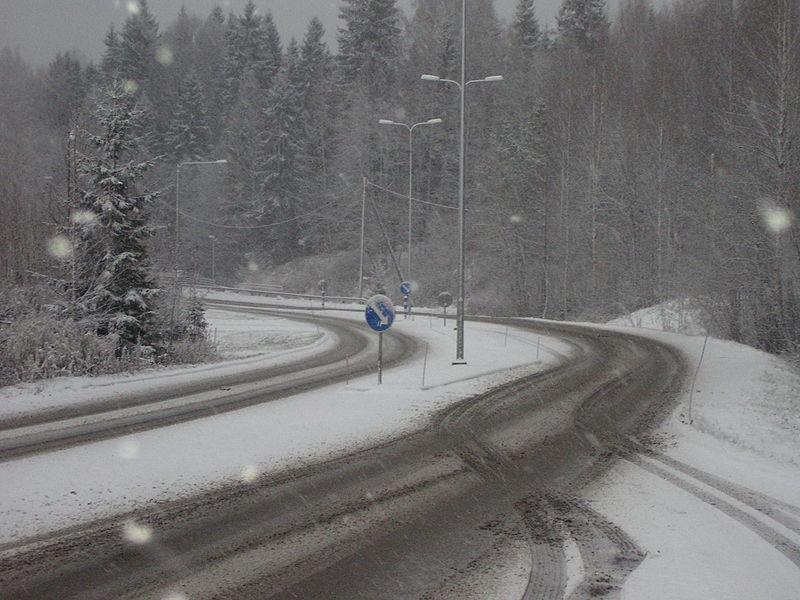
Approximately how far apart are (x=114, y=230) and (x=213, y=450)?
9.42 meters

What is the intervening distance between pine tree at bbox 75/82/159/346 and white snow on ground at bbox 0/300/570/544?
258 inches

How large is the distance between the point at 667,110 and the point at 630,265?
9972 mm

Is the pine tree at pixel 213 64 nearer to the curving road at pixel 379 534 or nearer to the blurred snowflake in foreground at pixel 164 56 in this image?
the blurred snowflake in foreground at pixel 164 56

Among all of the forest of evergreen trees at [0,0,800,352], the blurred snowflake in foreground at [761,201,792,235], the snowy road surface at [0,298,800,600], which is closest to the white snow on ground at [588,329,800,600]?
the snowy road surface at [0,298,800,600]

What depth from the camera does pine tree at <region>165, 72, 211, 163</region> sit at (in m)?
71.2

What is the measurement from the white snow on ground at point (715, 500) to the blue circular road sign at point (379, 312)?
5030mm

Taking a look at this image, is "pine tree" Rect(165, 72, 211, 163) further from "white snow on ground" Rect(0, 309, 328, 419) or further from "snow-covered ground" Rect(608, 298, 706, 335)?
"snow-covered ground" Rect(608, 298, 706, 335)

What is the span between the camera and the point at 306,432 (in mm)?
8500

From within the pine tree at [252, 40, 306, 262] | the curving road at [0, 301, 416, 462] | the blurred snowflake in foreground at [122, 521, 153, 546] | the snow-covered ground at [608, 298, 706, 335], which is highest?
the pine tree at [252, 40, 306, 262]

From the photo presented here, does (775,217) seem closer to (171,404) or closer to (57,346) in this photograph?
(171,404)

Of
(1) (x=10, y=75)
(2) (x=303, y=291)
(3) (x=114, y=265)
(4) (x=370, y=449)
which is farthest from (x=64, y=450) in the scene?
(1) (x=10, y=75)

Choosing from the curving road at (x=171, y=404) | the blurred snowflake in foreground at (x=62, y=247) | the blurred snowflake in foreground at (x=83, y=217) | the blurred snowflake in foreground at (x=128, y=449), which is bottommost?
the curving road at (x=171, y=404)

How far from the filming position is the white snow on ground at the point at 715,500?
4.34 metres

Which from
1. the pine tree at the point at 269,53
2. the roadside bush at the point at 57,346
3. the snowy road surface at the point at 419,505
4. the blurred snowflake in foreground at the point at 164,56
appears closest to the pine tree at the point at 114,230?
the roadside bush at the point at 57,346
